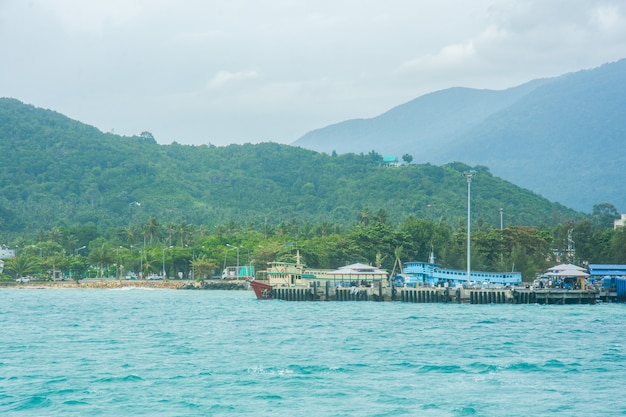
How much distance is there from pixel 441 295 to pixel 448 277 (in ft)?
30.3

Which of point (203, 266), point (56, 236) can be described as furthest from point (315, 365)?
point (56, 236)

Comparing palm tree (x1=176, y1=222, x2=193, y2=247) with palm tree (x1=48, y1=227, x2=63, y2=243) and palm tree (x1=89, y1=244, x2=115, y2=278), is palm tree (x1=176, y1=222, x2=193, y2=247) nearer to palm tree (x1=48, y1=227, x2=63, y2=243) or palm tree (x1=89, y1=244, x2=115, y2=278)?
palm tree (x1=89, y1=244, x2=115, y2=278)

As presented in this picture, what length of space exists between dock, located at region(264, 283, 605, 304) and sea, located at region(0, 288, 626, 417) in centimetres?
1412

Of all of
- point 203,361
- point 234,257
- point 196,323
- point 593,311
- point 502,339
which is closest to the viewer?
point 203,361

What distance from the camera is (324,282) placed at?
108 m

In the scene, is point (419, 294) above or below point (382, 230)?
below

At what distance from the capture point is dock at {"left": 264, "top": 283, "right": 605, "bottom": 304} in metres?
91.5

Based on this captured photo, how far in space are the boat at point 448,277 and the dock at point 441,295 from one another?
4.77 m

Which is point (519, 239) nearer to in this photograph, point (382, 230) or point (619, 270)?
point (382, 230)

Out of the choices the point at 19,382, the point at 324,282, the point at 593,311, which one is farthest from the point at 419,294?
the point at 19,382

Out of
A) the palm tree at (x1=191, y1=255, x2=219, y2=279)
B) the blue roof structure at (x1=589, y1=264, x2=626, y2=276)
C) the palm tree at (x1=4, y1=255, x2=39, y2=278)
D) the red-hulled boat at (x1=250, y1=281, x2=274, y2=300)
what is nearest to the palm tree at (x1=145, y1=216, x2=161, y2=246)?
the palm tree at (x1=191, y1=255, x2=219, y2=279)

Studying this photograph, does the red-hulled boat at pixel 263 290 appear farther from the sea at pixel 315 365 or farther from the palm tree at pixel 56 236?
the palm tree at pixel 56 236

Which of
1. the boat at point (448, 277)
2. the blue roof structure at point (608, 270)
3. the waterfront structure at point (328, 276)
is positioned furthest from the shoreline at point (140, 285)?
the blue roof structure at point (608, 270)

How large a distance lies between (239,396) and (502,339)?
78.9ft
